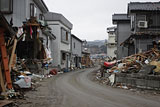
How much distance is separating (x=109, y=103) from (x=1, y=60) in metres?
5.50

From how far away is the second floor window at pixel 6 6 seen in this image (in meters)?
17.4

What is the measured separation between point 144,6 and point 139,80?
1285 cm

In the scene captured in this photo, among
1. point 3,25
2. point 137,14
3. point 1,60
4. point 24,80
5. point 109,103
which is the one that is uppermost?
point 137,14

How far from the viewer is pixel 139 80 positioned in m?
13.1

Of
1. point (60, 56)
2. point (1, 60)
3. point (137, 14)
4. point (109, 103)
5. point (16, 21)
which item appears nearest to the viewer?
point (109, 103)

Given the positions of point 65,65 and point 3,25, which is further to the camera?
point 65,65

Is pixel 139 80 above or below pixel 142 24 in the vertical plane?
below

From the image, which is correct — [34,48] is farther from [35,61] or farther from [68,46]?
[68,46]

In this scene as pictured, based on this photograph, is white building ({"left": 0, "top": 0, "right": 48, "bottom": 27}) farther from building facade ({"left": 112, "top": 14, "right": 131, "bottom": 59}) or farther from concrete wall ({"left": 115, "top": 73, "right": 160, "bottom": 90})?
building facade ({"left": 112, "top": 14, "right": 131, "bottom": 59})

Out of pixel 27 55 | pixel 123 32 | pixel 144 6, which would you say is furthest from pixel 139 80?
pixel 123 32

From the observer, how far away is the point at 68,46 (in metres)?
34.1

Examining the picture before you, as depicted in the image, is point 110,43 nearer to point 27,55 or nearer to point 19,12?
point 27,55

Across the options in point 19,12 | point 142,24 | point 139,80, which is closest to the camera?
point 139,80

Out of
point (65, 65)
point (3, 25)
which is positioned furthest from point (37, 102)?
point (65, 65)
